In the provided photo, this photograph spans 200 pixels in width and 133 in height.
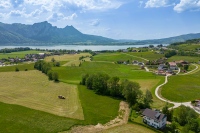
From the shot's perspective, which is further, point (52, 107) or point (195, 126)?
point (52, 107)

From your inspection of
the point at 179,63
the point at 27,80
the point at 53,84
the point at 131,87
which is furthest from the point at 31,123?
the point at 179,63

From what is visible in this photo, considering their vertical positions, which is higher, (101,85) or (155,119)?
(101,85)

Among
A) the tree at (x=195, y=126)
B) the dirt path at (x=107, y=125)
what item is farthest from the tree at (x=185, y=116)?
the dirt path at (x=107, y=125)

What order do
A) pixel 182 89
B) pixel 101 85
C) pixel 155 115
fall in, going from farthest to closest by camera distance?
pixel 182 89
pixel 101 85
pixel 155 115

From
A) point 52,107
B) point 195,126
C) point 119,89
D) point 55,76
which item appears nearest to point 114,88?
point 119,89

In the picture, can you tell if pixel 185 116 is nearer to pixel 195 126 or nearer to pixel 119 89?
pixel 195 126

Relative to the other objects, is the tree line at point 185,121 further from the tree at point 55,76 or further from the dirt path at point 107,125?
the tree at point 55,76

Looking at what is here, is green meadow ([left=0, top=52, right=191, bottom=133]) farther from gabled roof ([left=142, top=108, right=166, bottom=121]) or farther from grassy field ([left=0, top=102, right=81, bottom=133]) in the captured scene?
gabled roof ([left=142, top=108, right=166, bottom=121])

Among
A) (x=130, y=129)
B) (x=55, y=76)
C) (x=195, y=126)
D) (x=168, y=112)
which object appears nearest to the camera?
(x=195, y=126)
